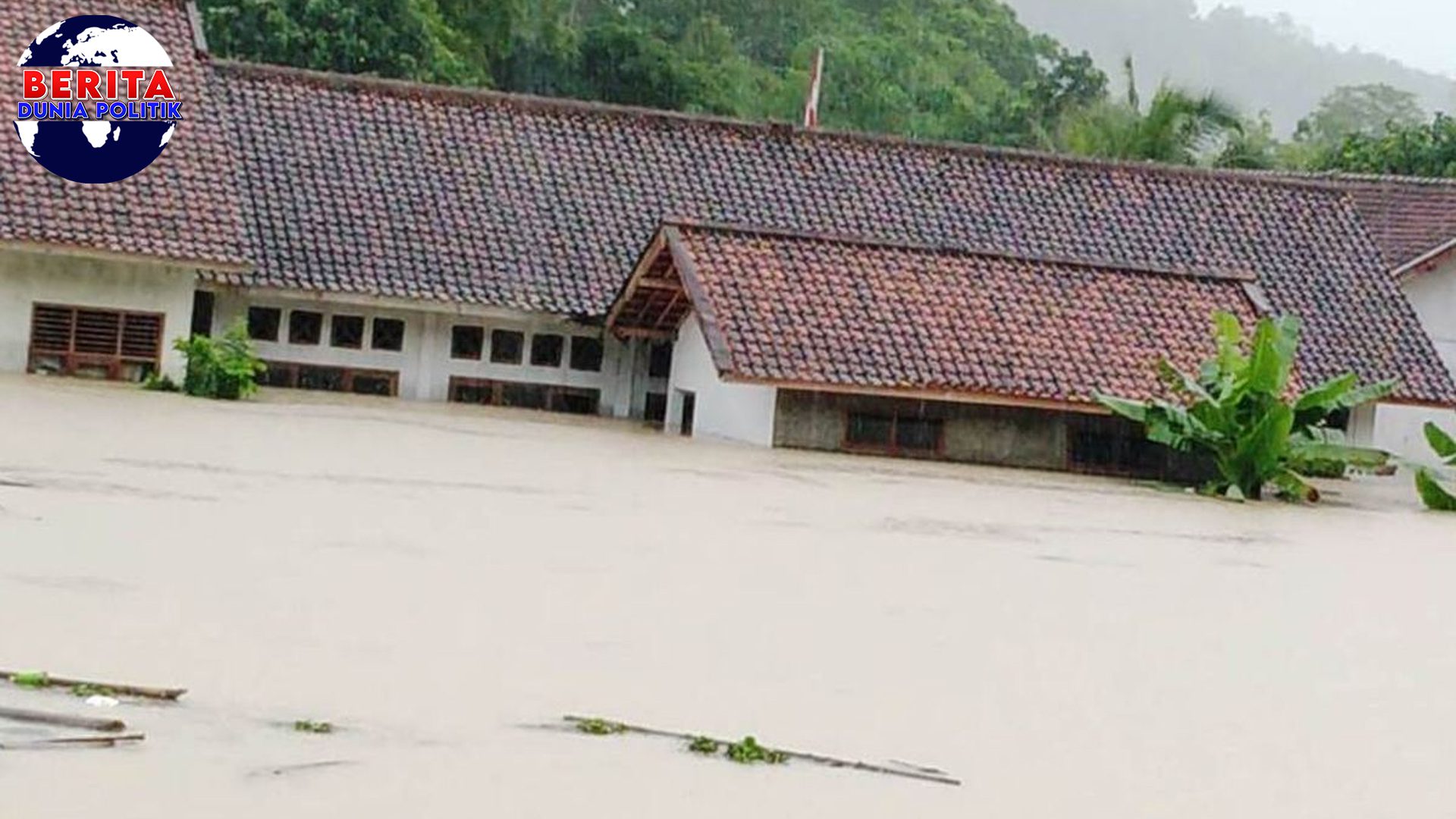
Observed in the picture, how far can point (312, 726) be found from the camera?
29.0 ft

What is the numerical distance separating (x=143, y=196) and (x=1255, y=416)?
12722 mm

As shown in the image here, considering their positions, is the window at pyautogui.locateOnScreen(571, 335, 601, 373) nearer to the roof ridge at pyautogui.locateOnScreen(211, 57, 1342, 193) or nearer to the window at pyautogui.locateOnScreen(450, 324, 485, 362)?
the window at pyautogui.locateOnScreen(450, 324, 485, 362)

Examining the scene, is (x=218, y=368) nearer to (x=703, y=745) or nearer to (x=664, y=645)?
(x=664, y=645)

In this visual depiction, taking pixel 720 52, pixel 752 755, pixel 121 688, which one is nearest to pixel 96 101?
pixel 121 688

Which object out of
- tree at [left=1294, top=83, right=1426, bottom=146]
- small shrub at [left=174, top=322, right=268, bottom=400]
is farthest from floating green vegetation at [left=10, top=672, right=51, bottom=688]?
tree at [left=1294, top=83, right=1426, bottom=146]

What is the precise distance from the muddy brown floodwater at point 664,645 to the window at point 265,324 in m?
10.9

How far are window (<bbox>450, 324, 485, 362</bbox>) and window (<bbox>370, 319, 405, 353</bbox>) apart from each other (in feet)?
2.16

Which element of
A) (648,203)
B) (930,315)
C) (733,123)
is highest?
(733,123)

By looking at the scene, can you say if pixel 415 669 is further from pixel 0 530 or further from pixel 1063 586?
pixel 1063 586

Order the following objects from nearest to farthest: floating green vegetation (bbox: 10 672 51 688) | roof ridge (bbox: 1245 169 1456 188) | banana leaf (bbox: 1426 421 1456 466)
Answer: floating green vegetation (bbox: 10 672 51 688)
banana leaf (bbox: 1426 421 1456 466)
roof ridge (bbox: 1245 169 1456 188)

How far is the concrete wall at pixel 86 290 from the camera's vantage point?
29328 mm

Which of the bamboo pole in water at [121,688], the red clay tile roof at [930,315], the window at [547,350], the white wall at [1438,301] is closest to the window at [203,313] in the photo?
the window at [547,350]

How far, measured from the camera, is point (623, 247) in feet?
112

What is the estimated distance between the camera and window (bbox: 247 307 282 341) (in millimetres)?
32562
